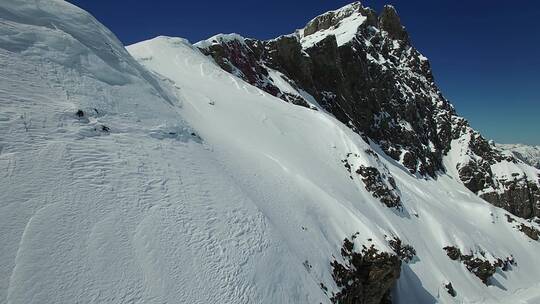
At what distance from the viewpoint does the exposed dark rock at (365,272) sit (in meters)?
15.5

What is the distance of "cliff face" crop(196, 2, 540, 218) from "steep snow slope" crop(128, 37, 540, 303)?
1476 centimetres

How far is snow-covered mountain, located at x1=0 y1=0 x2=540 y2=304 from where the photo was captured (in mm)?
8453

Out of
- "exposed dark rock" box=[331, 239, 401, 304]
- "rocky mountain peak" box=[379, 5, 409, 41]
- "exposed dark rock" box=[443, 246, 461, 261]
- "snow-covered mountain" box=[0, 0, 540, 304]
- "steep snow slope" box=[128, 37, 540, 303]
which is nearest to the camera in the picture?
"snow-covered mountain" box=[0, 0, 540, 304]

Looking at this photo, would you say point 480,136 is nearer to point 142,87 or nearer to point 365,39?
point 365,39

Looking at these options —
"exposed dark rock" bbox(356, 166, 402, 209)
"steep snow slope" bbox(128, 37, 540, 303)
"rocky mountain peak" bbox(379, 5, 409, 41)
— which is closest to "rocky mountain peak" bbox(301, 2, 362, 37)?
"rocky mountain peak" bbox(379, 5, 409, 41)

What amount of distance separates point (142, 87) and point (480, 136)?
95602mm

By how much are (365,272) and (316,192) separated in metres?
5.01

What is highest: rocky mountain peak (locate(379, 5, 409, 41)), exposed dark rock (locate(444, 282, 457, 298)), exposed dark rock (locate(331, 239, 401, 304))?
rocky mountain peak (locate(379, 5, 409, 41))

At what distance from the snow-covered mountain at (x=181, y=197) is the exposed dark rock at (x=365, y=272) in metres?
0.08

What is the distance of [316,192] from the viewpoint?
19.4 meters

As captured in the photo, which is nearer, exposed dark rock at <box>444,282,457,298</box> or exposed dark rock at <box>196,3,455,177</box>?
exposed dark rock at <box>444,282,457,298</box>

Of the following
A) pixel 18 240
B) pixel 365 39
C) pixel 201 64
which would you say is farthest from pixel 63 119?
pixel 365 39

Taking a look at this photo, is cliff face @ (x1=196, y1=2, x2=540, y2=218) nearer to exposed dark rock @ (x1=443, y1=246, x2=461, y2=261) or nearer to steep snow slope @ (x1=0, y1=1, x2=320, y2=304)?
exposed dark rock @ (x1=443, y1=246, x2=461, y2=261)

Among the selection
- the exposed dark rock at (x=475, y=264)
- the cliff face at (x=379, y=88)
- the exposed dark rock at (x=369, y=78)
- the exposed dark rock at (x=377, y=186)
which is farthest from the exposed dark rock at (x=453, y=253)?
the cliff face at (x=379, y=88)
